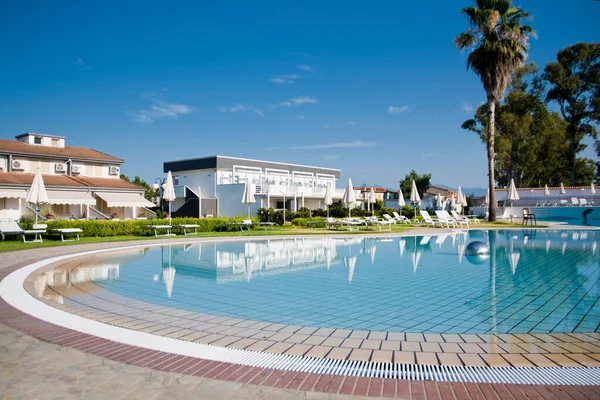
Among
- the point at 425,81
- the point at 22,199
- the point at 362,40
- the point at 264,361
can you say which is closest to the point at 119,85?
the point at 22,199

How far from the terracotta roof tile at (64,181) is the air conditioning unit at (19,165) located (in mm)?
484

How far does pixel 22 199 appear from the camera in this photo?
1097 inches

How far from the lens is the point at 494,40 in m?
26.8

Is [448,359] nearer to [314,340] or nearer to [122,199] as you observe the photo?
[314,340]

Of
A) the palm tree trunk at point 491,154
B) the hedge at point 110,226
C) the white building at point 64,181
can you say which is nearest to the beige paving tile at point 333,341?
the hedge at point 110,226

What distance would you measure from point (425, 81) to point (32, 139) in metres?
31.3

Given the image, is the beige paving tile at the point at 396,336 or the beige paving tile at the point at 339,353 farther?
the beige paving tile at the point at 396,336

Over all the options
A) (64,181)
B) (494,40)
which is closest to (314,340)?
(494,40)

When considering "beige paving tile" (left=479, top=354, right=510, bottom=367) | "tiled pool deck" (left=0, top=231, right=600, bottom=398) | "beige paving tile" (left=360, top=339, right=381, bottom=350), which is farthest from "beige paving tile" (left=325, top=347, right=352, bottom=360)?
"beige paving tile" (left=479, top=354, right=510, bottom=367)

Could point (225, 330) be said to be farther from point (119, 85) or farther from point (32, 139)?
point (32, 139)

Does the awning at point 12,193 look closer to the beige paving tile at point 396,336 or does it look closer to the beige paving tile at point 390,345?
the beige paving tile at point 396,336

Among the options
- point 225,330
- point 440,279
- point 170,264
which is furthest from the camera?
point 170,264

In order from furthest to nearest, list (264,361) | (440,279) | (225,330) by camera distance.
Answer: (440,279) < (225,330) < (264,361)

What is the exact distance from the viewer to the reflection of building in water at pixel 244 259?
10.3 m
